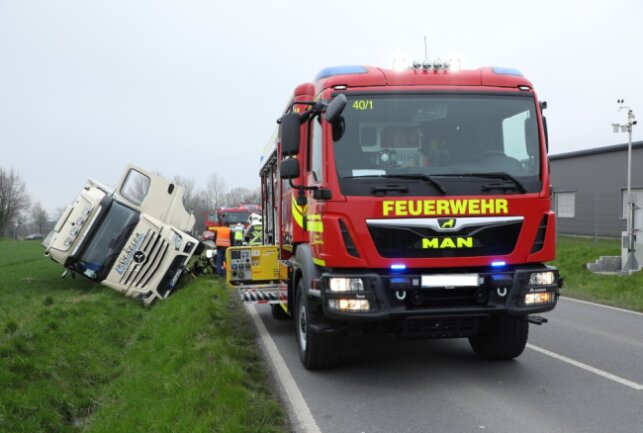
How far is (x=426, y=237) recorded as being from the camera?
536cm

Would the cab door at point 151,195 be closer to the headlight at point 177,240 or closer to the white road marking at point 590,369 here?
the headlight at point 177,240

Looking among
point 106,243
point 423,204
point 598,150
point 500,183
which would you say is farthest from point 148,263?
point 598,150

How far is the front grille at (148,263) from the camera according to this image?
1236cm

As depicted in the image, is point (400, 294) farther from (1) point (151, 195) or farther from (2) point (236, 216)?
(2) point (236, 216)

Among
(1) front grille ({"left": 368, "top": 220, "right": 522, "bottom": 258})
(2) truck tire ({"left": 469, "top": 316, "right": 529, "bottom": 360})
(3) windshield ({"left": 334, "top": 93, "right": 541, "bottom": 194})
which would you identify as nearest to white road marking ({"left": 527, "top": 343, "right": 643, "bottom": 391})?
(2) truck tire ({"left": 469, "top": 316, "right": 529, "bottom": 360})

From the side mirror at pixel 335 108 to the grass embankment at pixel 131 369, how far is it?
2.53 meters

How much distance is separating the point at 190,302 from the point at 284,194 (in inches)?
133

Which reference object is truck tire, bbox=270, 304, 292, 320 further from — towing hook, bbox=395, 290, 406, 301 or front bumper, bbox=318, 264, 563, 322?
towing hook, bbox=395, 290, 406, 301

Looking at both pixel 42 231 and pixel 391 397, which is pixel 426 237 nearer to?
pixel 391 397

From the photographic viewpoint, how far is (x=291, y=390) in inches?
219

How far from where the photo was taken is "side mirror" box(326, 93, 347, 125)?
5371 millimetres

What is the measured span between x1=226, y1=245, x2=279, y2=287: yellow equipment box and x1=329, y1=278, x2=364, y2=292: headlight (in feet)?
11.8

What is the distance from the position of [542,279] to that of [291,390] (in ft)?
8.25

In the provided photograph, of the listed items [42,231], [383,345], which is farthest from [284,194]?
[42,231]
